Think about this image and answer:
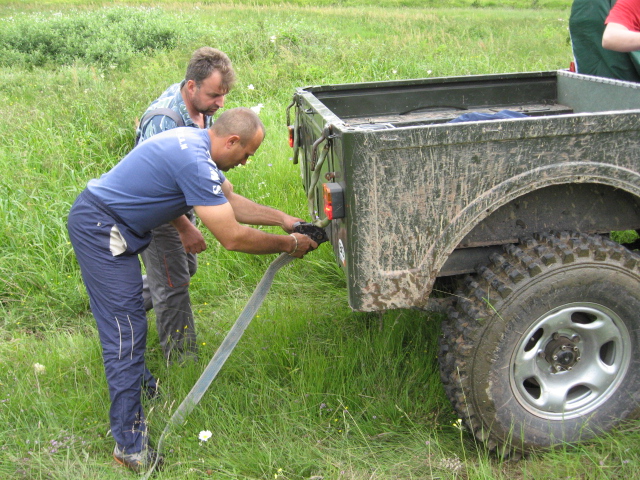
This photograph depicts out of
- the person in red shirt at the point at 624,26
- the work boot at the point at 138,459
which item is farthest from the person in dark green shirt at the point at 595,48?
the work boot at the point at 138,459

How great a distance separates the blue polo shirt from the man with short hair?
0.47 m

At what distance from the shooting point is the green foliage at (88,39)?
38.6ft

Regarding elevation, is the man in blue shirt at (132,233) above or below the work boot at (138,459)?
above

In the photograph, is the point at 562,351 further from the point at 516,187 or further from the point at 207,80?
the point at 207,80

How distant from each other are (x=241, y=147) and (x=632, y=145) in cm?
177

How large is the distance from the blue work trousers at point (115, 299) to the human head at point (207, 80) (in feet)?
3.26

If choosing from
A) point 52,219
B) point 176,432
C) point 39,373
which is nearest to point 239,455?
point 176,432

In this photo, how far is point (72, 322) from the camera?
425cm

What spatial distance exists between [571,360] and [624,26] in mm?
2130

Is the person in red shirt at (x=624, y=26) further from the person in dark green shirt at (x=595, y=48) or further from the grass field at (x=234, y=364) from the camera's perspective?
the grass field at (x=234, y=364)

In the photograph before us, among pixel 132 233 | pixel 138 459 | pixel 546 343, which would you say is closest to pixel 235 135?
pixel 132 233

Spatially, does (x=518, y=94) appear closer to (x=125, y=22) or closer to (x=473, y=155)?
(x=473, y=155)

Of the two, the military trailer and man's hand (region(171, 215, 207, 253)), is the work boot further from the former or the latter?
the military trailer

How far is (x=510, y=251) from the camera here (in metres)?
2.68
